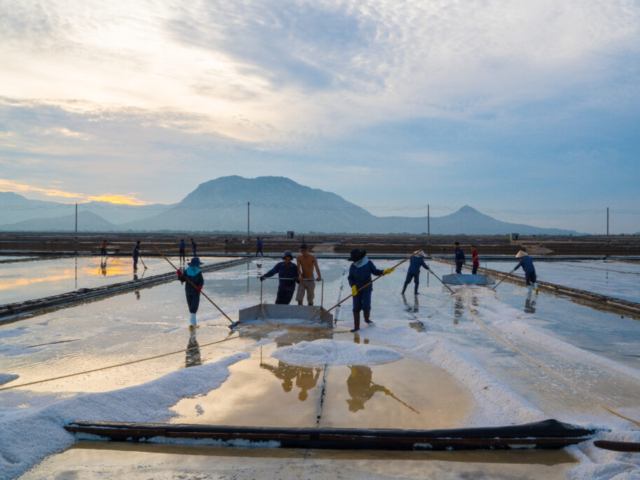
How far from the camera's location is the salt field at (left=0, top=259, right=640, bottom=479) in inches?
146

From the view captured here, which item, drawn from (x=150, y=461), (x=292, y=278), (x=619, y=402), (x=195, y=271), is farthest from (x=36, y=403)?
(x=619, y=402)

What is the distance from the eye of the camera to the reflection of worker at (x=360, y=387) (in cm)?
500

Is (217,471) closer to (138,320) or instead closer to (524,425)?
(524,425)

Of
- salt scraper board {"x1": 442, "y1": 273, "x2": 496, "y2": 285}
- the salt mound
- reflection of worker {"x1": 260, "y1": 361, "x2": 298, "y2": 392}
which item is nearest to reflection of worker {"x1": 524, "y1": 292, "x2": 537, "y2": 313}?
salt scraper board {"x1": 442, "y1": 273, "x2": 496, "y2": 285}

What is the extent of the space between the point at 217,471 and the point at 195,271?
573 centimetres

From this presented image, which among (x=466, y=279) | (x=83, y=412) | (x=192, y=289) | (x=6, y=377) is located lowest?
(x=6, y=377)

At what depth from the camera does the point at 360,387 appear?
551cm

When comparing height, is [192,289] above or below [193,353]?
above

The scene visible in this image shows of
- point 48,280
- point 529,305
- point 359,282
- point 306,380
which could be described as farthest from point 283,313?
point 48,280

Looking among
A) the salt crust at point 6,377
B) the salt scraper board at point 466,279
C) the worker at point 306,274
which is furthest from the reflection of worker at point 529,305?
the salt crust at point 6,377

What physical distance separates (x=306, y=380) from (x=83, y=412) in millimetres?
2600

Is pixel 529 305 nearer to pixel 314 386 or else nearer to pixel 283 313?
pixel 283 313

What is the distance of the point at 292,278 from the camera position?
10.1m

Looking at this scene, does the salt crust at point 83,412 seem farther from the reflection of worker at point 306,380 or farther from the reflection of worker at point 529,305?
the reflection of worker at point 529,305
